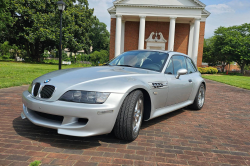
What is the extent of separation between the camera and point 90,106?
2.49 meters

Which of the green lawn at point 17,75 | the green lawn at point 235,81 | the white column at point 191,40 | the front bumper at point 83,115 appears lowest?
the green lawn at point 235,81

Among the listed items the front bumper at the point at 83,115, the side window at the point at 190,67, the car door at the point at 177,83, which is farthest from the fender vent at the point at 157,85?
the side window at the point at 190,67

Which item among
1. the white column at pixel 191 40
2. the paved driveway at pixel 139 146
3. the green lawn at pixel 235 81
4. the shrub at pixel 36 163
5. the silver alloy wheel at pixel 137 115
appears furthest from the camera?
the white column at pixel 191 40

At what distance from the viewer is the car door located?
3.81 m

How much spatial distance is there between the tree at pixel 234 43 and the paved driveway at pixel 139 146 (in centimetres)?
4125

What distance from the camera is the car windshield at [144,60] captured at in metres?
3.93

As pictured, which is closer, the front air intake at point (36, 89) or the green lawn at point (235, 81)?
the front air intake at point (36, 89)

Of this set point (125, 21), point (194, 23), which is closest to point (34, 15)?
point (125, 21)

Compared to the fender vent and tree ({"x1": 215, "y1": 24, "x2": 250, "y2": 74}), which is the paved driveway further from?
tree ({"x1": 215, "y1": 24, "x2": 250, "y2": 74})

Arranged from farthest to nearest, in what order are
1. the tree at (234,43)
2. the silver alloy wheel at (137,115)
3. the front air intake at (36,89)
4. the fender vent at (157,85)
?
the tree at (234,43)
the fender vent at (157,85)
the silver alloy wheel at (137,115)
the front air intake at (36,89)

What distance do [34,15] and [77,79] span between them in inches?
1220

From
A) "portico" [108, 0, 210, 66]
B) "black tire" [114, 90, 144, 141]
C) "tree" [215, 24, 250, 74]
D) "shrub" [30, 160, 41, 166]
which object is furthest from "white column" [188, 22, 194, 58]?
"shrub" [30, 160, 41, 166]

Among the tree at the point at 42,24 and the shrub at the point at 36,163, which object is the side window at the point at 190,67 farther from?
the tree at the point at 42,24

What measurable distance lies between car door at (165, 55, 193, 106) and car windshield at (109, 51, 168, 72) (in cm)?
19
